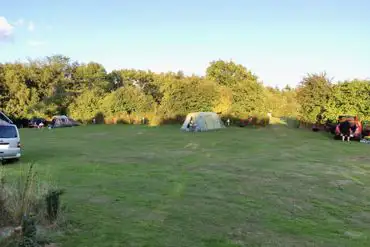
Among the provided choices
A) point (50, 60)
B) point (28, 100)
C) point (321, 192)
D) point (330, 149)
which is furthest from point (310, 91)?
point (50, 60)

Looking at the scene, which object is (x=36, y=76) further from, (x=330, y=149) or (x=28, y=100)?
(x=330, y=149)

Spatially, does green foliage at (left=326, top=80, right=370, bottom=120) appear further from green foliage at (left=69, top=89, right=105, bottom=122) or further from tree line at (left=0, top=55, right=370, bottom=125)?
green foliage at (left=69, top=89, right=105, bottom=122)

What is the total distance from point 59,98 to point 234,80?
22.3m

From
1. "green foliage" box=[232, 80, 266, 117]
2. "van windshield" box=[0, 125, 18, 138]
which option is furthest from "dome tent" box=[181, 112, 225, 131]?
"van windshield" box=[0, 125, 18, 138]

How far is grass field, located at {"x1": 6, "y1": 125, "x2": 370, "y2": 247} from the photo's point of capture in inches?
229

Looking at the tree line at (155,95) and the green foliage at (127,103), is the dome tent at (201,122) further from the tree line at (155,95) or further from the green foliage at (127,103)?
the green foliage at (127,103)

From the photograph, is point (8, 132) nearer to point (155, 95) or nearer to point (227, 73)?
point (227, 73)

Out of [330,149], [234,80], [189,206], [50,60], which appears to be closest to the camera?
[189,206]

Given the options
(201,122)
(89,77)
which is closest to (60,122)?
(201,122)

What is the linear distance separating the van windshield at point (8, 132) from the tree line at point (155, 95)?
2097cm

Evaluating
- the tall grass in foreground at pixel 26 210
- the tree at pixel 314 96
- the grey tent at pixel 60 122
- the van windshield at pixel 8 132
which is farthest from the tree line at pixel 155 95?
the tall grass in foreground at pixel 26 210

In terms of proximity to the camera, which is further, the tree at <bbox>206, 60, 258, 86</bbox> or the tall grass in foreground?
the tree at <bbox>206, 60, 258, 86</bbox>

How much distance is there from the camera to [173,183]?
10109 millimetres

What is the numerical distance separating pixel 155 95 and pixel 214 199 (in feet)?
158
